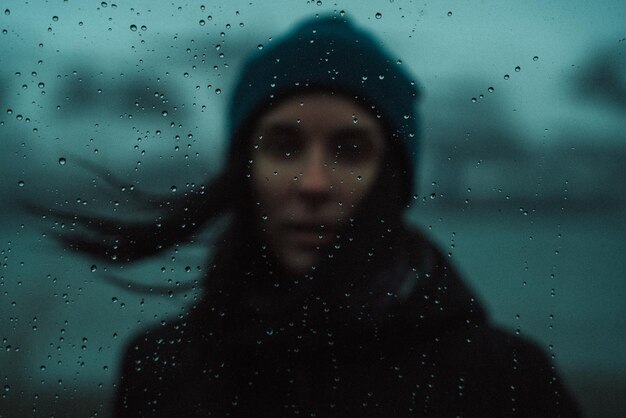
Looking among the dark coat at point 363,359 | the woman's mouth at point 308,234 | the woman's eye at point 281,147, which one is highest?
the woman's eye at point 281,147

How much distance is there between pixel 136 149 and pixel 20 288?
0.31 metres

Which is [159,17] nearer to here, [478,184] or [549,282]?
[478,184]

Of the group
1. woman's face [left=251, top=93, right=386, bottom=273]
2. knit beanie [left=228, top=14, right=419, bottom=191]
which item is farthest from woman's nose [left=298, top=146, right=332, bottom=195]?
knit beanie [left=228, top=14, right=419, bottom=191]

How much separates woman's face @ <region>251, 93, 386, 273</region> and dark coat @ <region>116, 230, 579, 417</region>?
4.1 inches

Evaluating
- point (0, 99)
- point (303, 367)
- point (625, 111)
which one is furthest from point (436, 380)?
point (0, 99)

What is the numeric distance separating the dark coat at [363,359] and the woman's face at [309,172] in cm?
10

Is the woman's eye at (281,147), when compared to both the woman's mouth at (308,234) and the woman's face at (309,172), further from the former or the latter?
the woman's mouth at (308,234)

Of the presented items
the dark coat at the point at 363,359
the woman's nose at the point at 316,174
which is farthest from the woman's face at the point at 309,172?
the dark coat at the point at 363,359

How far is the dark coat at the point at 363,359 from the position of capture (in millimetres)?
971

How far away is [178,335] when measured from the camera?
0.97 metres

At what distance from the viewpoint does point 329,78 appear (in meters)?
1.00

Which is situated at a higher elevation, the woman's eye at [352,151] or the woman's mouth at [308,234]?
the woman's eye at [352,151]

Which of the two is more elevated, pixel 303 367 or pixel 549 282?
pixel 549 282

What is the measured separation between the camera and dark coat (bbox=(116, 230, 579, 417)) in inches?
38.2
